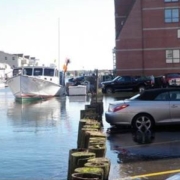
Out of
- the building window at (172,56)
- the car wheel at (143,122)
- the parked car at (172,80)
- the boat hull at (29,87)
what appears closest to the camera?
the car wheel at (143,122)

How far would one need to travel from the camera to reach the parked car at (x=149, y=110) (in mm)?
13859

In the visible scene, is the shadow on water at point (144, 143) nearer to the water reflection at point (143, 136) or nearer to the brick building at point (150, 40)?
the water reflection at point (143, 136)

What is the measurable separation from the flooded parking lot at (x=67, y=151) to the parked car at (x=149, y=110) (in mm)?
362

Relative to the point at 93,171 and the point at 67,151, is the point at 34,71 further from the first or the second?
the point at 93,171

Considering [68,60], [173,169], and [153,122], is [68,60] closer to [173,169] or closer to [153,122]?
[153,122]

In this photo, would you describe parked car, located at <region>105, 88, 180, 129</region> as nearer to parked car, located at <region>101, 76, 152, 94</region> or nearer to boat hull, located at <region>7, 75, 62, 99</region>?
boat hull, located at <region>7, 75, 62, 99</region>

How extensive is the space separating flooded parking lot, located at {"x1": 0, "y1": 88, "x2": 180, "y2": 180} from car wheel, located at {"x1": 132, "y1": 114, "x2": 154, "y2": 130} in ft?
0.99

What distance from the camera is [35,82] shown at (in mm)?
36719

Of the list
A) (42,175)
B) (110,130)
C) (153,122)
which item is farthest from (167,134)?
(42,175)

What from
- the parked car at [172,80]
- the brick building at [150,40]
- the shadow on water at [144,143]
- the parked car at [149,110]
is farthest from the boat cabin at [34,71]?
the parked car at [149,110]

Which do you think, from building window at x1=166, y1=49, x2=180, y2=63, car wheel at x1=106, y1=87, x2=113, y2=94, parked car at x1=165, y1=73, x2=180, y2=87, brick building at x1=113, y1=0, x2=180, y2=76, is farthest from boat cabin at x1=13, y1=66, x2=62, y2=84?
building window at x1=166, y1=49, x2=180, y2=63

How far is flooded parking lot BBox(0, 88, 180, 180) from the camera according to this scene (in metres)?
8.48

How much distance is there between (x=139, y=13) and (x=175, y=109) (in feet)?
150

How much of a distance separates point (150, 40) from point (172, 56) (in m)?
3.61
